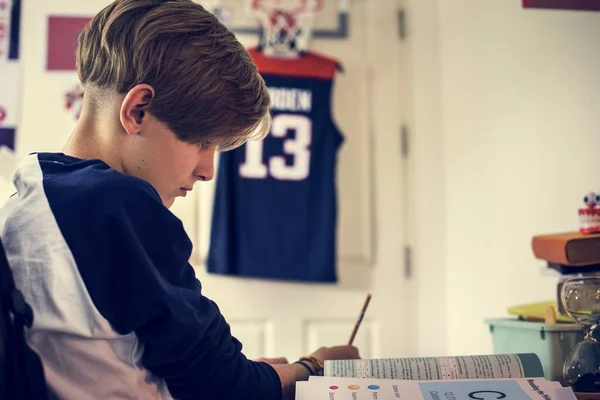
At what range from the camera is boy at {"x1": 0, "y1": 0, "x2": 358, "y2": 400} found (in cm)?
69

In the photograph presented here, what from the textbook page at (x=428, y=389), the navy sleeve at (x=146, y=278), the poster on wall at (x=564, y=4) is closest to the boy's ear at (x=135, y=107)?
the navy sleeve at (x=146, y=278)

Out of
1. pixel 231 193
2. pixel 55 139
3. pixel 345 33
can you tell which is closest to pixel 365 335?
pixel 231 193

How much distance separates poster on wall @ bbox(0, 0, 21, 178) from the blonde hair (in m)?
1.89

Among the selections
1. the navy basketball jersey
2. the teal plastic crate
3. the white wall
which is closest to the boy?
the teal plastic crate

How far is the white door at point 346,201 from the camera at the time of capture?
8.34 feet

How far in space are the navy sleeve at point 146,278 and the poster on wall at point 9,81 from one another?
6.78 ft

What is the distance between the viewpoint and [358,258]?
261 cm

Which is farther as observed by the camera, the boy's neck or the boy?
the boy's neck

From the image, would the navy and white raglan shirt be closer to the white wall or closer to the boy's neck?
the boy's neck

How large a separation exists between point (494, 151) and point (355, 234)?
0.73m

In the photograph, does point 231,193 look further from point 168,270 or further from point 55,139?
point 168,270

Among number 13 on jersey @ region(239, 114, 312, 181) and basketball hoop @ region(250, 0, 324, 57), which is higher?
basketball hoop @ region(250, 0, 324, 57)

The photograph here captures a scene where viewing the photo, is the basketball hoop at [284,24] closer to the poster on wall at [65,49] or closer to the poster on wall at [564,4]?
the poster on wall at [65,49]

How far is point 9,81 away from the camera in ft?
8.46
